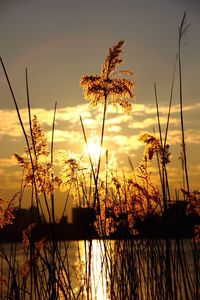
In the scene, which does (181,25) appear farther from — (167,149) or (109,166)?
(109,166)

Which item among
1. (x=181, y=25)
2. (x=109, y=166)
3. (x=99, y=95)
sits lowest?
(x=109, y=166)

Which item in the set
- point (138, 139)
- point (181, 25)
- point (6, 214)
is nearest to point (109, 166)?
point (138, 139)

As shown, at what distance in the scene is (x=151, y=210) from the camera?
417cm

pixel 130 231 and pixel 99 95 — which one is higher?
pixel 99 95

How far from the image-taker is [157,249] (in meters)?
3.88

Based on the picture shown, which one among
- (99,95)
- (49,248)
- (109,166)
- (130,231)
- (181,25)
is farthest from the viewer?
(109,166)

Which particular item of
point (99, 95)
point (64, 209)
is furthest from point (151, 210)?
point (99, 95)

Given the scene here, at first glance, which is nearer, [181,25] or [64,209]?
[181,25]

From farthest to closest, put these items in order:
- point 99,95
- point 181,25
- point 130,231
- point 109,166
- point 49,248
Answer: point 109,166, point 130,231, point 49,248, point 99,95, point 181,25

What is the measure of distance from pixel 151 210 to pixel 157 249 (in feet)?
1.34

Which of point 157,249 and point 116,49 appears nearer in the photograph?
point 116,49

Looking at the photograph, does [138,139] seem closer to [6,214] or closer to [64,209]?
[64,209]

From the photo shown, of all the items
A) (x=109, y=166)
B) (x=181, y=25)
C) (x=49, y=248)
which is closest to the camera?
(x=181, y=25)

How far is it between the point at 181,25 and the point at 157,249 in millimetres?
1843
